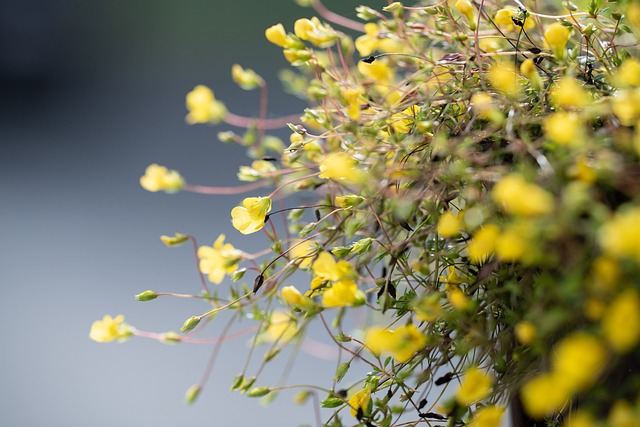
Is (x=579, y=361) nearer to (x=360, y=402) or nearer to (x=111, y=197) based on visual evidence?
(x=360, y=402)

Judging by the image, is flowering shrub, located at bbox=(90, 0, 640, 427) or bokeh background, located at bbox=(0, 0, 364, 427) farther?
bokeh background, located at bbox=(0, 0, 364, 427)

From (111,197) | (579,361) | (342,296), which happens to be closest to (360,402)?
(342,296)

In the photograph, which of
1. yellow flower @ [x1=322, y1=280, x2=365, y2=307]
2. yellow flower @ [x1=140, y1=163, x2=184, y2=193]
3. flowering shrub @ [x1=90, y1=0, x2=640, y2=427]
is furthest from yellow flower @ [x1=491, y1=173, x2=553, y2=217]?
yellow flower @ [x1=140, y1=163, x2=184, y2=193]

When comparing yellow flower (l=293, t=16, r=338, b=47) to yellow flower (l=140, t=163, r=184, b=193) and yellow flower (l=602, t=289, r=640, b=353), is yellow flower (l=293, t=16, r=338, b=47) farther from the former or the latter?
yellow flower (l=602, t=289, r=640, b=353)

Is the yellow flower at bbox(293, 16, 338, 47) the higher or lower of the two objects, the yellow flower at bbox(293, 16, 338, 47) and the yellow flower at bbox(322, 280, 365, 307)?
the higher

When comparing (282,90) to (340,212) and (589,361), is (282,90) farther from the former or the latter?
(589,361)

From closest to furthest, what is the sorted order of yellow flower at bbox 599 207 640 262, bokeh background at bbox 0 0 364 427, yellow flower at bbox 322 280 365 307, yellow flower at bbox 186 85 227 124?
yellow flower at bbox 599 207 640 262 < yellow flower at bbox 322 280 365 307 < yellow flower at bbox 186 85 227 124 < bokeh background at bbox 0 0 364 427

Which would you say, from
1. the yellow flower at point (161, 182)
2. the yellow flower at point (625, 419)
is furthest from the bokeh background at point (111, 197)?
the yellow flower at point (625, 419)

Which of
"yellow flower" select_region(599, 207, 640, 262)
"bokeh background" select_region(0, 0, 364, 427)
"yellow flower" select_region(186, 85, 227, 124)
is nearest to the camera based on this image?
"yellow flower" select_region(599, 207, 640, 262)
